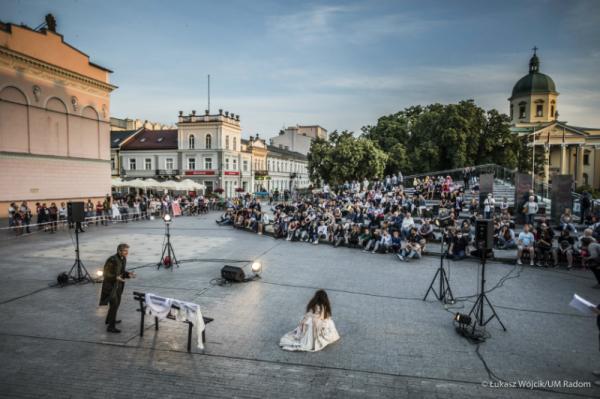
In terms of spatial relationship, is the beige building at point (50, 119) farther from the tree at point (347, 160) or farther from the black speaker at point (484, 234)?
the black speaker at point (484, 234)

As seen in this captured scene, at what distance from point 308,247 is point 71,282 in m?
9.62

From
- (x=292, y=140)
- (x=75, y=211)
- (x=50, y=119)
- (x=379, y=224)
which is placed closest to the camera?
(x=75, y=211)

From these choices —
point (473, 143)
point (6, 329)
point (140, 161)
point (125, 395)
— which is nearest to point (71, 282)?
point (6, 329)

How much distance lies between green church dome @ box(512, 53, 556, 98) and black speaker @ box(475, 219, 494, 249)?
71.7 meters

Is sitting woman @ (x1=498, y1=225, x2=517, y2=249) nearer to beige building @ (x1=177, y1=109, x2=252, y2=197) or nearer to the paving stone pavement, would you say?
the paving stone pavement

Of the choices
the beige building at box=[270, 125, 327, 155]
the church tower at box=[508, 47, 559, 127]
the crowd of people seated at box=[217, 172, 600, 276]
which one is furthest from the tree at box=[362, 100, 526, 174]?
the beige building at box=[270, 125, 327, 155]

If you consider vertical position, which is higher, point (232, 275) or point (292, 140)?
point (292, 140)

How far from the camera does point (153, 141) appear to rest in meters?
56.4

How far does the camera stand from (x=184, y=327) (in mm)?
7672

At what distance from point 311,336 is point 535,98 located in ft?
247

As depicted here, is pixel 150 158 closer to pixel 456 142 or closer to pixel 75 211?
pixel 456 142

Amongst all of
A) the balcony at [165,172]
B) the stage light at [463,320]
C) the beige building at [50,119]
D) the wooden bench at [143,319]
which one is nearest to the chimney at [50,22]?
the beige building at [50,119]

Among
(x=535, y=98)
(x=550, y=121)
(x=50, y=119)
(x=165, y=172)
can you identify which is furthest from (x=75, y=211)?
(x=535, y=98)

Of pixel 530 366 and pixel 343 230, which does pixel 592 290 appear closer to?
pixel 530 366
